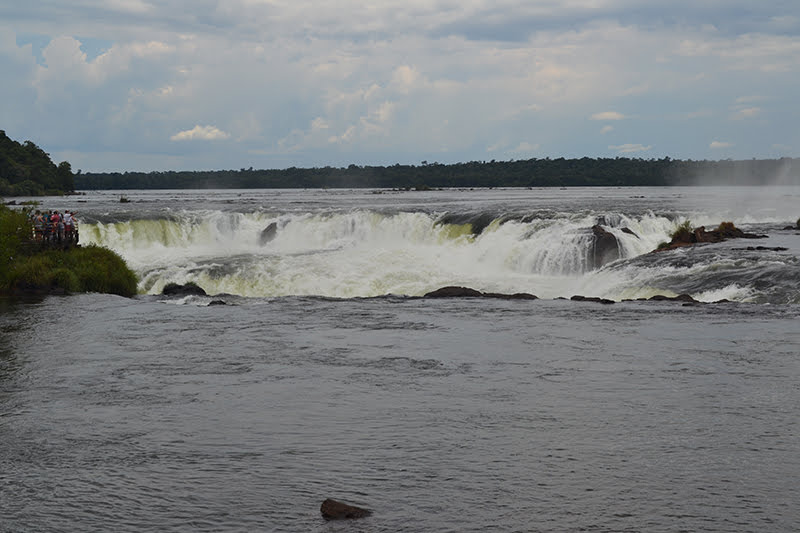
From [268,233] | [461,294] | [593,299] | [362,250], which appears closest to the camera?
[593,299]

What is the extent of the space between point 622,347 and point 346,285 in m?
16.2

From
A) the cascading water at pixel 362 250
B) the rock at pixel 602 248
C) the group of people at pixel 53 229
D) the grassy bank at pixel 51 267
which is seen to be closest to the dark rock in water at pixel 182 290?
the grassy bank at pixel 51 267

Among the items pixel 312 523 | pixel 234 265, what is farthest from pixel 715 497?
pixel 234 265

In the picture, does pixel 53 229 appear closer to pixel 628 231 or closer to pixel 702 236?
pixel 628 231

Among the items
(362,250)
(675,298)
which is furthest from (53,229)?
(675,298)

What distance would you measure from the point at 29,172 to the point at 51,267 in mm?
112268

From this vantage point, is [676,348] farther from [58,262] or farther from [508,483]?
[58,262]

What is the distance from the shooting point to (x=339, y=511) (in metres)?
9.84

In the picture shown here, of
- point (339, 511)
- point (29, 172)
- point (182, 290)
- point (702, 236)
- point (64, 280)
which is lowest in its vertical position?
point (339, 511)

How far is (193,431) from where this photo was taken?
1326cm

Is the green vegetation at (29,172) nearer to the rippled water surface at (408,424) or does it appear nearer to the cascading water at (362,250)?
the cascading water at (362,250)

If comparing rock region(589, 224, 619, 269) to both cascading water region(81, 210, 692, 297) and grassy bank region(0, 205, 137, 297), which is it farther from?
grassy bank region(0, 205, 137, 297)

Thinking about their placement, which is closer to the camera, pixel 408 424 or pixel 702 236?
pixel 408 424

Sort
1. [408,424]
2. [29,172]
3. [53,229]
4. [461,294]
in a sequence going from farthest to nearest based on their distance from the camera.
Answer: [29,172], [53,229], [461,294], [408,424]
